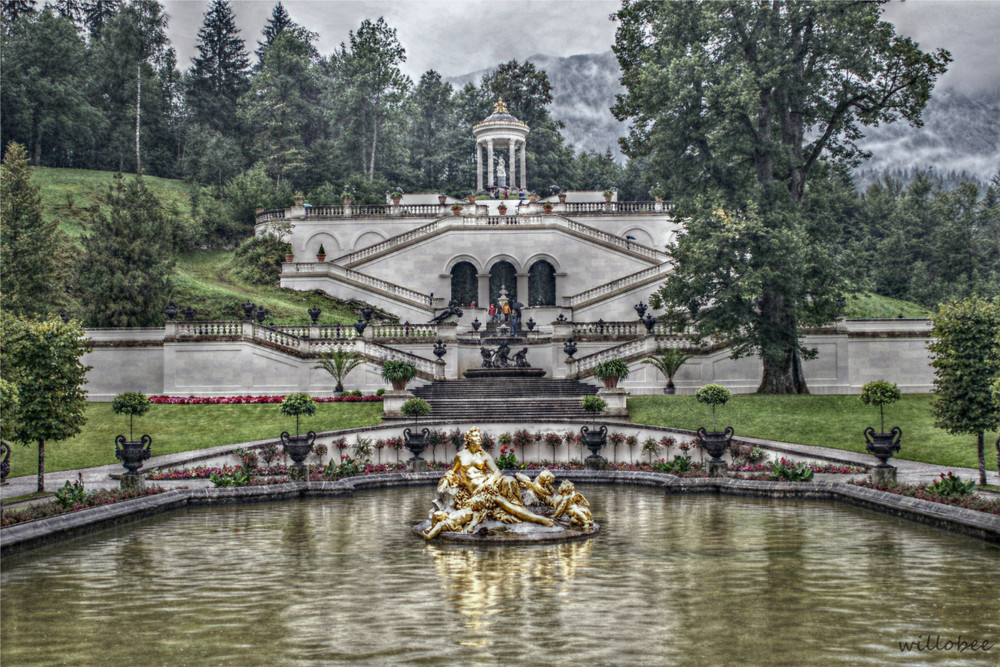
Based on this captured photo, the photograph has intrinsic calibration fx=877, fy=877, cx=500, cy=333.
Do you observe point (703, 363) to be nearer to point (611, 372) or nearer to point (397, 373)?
point (611, 372)

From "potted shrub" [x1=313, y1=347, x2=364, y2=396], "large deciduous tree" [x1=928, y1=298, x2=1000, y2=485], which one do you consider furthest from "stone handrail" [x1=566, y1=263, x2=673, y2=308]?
"large deciduous tree" [x1=928, y1=298, x2=1000, y2=485]

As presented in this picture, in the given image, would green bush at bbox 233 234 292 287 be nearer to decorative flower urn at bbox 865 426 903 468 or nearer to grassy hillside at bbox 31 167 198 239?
grassy hillside at bbox 31 167 198 239

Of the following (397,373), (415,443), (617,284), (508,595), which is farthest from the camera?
Answer: (617,284)

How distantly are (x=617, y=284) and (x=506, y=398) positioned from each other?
1747 centimetres

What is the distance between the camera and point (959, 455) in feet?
80.9

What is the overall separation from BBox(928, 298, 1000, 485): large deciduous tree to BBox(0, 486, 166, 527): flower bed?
1803 centimetres

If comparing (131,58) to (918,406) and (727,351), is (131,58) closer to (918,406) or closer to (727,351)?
(727,351)

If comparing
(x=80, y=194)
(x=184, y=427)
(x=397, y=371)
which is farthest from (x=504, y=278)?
(x=80, y=194)

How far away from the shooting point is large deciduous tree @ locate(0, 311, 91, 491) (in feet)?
64.4

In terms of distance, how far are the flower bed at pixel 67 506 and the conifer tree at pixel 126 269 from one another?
22113 mm

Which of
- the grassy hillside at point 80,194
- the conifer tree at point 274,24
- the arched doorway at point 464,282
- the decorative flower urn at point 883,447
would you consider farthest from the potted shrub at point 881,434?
the conifer tree at point 274,24

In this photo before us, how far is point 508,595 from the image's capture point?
11.1 metres

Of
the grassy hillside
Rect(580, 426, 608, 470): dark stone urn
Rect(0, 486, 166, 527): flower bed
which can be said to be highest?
the grassy hillside

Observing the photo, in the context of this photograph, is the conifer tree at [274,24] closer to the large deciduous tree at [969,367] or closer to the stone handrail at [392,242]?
the stone handrail at [392,242]
